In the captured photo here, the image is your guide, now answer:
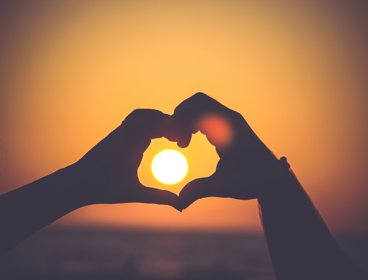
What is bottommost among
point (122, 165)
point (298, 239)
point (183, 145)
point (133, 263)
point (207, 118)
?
point (133, 263)

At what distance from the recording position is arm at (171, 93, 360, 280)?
2191mm

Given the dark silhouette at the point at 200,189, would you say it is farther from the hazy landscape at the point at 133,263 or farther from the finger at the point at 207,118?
the hazy landscape at the point at 133,263

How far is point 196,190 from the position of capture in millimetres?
2793

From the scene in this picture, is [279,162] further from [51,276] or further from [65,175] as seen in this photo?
[51,276]

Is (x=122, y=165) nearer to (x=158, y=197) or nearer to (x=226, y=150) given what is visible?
(x=158, y=197)

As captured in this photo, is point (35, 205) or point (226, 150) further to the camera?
point (226, 150)

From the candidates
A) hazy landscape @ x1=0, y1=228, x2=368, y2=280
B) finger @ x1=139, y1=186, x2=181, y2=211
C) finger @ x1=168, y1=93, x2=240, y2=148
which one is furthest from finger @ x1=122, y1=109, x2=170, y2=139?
hazy landscape @ x1=0, y1=228, x2=368, y2=280

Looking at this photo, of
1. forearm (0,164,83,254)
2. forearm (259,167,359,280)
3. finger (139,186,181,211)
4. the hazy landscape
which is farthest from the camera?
the hazy landscape

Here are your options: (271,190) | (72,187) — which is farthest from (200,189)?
(72,187)

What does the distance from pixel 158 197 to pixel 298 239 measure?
925 millimetres

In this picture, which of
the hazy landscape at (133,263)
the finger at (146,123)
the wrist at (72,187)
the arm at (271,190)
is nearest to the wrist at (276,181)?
A: the arm at (271,190)

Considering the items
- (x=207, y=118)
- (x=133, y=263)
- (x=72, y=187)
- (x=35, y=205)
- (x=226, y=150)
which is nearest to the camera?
(x=35, y=205)

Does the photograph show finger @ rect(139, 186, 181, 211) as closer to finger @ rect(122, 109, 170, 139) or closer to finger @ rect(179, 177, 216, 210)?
finger @ rect(179, 177, 216, 210)

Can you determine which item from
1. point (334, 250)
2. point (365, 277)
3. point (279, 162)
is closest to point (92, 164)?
point (279, 162)
